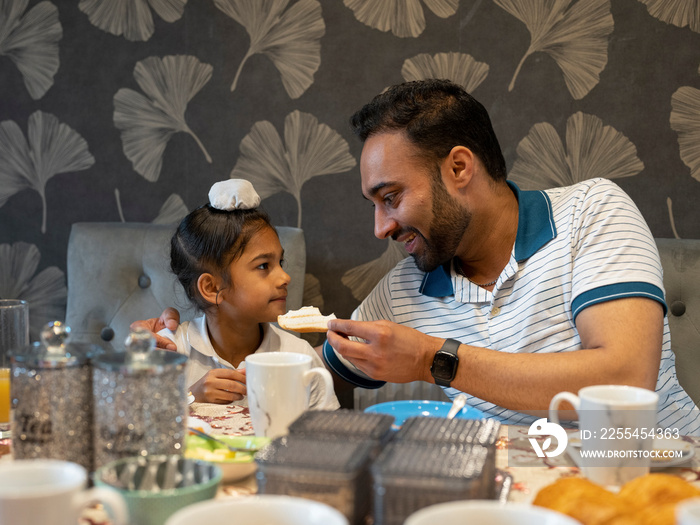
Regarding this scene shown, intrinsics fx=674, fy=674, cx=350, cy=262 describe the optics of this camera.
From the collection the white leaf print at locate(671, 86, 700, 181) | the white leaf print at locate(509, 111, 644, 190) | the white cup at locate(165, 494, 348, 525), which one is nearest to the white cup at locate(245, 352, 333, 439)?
the white cup at locate(165, 494, 348, 525)

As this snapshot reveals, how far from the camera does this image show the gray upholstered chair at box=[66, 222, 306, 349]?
238 centimetres

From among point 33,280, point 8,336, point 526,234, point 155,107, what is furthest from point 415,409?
point 33,280

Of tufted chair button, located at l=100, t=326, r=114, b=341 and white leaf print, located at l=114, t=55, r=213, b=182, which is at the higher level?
white leaf print, located at l=114, t=55, r=213, b=182

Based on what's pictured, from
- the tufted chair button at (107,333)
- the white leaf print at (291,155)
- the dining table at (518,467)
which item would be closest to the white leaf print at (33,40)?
the white leaf print at (291,155)

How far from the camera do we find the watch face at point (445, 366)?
1.45 meters

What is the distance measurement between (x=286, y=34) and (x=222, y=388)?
152 centimetres

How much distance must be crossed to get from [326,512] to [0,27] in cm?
268

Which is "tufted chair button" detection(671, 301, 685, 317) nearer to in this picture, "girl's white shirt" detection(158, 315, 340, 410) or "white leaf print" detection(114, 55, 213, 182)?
"girl's white shirt" detection(158, 315, 340, 410)

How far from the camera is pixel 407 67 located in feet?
8.09

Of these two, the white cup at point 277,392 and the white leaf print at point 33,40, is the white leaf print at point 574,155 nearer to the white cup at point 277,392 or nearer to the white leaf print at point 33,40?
the white cup at point 277,392

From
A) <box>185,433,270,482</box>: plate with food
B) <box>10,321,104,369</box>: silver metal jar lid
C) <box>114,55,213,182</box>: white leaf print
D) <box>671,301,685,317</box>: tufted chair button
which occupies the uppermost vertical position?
<box>114,55,213,182</box>: white leaf print

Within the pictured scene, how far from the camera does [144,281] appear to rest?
Result: 2.42 m

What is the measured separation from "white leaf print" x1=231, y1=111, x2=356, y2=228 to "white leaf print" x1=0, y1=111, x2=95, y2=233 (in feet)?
2.13

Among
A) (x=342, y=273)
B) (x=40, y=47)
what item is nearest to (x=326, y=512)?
(x=342, y=273)
